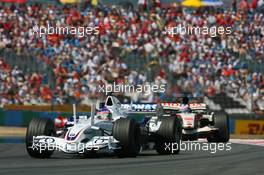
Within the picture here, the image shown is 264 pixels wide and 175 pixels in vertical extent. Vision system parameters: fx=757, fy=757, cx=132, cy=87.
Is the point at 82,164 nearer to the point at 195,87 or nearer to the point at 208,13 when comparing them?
the point at 195,87

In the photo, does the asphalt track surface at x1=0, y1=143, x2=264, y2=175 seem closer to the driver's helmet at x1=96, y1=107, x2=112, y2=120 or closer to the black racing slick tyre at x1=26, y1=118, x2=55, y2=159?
the black racing slick tyre at x1=26, y1=118, x2=55, y2=159

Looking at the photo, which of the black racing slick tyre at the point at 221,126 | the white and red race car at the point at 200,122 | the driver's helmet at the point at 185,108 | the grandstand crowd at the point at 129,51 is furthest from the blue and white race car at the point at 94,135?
the grandstand crowd at the point at 129,51

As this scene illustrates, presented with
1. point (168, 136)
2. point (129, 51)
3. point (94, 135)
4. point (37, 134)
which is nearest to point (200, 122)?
point (168, 136)

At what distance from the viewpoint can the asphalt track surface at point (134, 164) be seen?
35.7 feet

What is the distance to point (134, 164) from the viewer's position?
40.5 feet

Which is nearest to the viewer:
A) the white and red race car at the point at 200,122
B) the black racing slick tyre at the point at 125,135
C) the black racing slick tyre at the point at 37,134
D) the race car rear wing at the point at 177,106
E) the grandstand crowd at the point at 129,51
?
the black racing slick tyre at the point at 125,135

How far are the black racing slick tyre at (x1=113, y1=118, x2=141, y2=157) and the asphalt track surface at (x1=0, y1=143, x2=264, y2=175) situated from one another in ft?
0.68

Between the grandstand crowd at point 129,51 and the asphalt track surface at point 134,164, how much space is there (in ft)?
40.4

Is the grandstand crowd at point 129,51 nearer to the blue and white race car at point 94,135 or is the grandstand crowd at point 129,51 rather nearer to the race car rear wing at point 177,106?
the race car rear wing at point 177,106

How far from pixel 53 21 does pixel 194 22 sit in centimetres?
592

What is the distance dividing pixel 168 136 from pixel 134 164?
2962mm

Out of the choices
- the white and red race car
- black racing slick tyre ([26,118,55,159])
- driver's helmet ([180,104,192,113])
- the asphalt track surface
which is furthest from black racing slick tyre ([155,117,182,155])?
driver's helmet ([180,104,192,113])

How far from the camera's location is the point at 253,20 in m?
31.9

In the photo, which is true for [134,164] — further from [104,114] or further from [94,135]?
[104,114]
